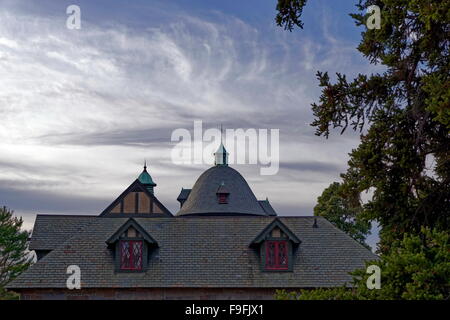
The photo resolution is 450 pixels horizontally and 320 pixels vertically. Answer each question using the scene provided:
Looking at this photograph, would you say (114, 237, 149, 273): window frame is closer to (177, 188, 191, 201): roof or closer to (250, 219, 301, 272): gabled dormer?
(250, 219, 301, 272): gabled dormer

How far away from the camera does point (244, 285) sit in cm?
2681

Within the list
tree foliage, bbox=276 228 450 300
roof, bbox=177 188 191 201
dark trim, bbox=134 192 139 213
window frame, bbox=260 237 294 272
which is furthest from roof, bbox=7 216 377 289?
roof, bbox=177 188 191 201

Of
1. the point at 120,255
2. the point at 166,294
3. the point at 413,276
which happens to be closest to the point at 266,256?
the point at 166,294

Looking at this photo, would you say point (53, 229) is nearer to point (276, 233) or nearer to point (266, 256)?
point (266, 256)

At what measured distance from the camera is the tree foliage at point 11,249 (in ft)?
151

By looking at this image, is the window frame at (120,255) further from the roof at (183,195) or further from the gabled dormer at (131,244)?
the roof at (183,195)

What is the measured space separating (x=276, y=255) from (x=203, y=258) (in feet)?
12.7

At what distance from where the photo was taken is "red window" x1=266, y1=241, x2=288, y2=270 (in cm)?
2798

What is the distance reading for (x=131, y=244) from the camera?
2817 centimetres

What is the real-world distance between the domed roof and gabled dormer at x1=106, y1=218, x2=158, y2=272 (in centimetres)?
2258

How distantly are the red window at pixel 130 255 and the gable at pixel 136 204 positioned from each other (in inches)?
523
